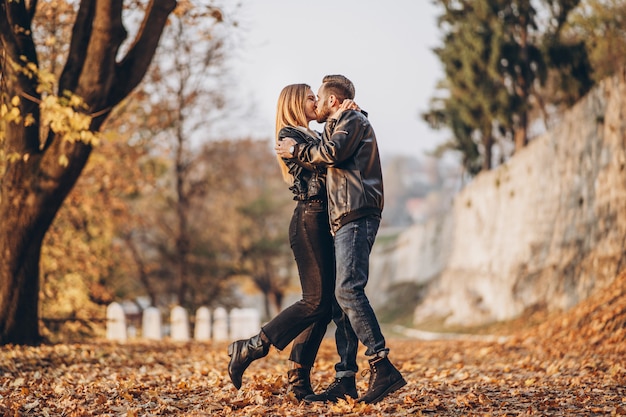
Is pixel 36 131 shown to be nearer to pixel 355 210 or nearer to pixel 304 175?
pixel 304 175

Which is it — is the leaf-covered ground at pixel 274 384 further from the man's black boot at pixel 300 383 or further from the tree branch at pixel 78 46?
the tree branch at pixel 78 46

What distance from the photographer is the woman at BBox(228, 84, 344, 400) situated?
5539 millimetres

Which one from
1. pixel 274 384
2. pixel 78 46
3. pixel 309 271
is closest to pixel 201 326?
pixel 78 46

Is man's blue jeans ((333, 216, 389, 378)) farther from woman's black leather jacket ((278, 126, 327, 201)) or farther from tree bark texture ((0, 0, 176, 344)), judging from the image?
tree bark texture ((0, 0, 176, 344))

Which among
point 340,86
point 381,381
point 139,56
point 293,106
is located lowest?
point 381,381

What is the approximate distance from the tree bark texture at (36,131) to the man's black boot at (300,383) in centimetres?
518

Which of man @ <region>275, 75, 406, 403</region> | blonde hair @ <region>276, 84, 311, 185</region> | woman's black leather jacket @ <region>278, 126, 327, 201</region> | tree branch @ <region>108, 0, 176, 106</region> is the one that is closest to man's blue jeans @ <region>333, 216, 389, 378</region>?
man @ <region>275, 75, 406, 403</region>

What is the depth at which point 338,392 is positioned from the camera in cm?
571

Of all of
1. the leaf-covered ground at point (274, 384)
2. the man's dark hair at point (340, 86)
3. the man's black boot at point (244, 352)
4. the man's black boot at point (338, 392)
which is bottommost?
the leaf-covered ground at point (274, 384)

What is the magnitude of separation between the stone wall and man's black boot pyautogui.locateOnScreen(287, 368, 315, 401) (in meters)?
12.1

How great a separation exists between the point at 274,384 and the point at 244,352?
630 mm

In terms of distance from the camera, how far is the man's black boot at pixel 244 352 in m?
5.61

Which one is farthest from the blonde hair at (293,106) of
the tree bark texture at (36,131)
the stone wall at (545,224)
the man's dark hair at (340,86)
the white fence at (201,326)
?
the stone wall at (545,224)

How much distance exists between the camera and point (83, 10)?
9.78 m
